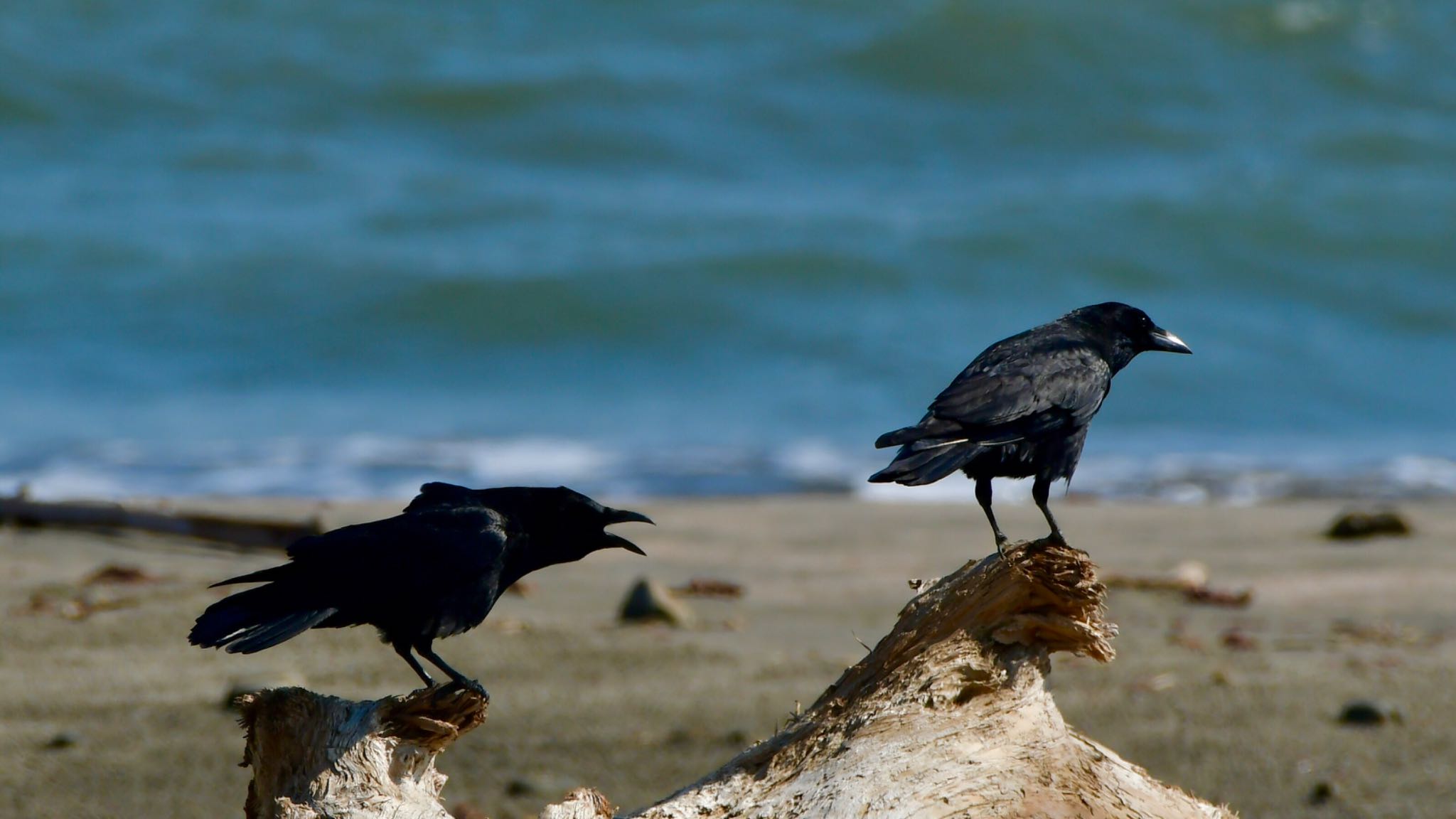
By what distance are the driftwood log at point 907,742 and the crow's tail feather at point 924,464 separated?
24 centimetres

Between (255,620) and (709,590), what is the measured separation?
4.41m

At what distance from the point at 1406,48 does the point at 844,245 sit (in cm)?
893

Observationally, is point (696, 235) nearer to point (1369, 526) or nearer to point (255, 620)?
Answer: point (1369, 526)

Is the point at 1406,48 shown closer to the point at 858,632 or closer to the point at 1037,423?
the point at 858,632

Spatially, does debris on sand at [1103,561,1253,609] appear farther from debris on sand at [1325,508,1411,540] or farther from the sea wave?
the sea wave

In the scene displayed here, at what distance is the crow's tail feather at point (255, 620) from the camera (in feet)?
10.5

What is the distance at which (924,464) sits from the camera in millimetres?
3697

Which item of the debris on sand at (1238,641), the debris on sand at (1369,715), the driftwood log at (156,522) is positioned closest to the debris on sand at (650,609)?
the driftwood log at (156,522)

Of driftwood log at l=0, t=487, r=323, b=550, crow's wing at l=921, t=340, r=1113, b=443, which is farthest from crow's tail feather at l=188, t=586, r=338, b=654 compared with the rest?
driftwood log at l=0, t=487, r=323, b=550

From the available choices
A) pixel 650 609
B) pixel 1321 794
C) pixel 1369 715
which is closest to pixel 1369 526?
pixel 1369 715

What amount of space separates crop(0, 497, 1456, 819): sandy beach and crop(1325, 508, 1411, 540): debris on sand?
164mm

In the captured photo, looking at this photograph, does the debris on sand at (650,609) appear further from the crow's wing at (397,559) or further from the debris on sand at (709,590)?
the crow's wing at (397,559)

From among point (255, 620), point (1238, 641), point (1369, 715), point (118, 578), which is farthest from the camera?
point (118, 578)

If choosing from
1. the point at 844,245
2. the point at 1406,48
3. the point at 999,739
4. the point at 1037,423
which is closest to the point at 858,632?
the point at 1037,423
